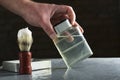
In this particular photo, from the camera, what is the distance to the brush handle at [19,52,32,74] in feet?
3.82

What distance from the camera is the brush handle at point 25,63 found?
1165 millimetres

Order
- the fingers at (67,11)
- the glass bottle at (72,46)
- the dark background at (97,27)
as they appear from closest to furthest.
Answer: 1. the glass bottle at (72,46)
2. the fingers at (67,11)
3. the dark background at (97,27)

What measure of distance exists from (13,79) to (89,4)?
2.81m

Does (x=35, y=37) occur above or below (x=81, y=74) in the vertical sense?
below

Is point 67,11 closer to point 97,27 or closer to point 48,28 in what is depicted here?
point 48,28

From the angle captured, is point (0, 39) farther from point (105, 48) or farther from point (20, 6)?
point (20, 6)

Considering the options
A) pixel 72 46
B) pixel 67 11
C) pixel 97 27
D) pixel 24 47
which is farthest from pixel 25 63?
pixel 97 27

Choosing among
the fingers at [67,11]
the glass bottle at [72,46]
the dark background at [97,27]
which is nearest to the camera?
the glass bottle at [72,46]

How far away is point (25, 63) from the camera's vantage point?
1166 millimetres

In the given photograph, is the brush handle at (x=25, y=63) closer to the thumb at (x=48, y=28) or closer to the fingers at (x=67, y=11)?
the thumb at (x=48, y=28)

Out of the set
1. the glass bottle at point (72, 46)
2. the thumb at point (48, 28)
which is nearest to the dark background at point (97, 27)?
the thumb at point (48, 28)

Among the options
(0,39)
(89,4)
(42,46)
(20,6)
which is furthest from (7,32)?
(20,6)

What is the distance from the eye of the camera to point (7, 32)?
13.3ft

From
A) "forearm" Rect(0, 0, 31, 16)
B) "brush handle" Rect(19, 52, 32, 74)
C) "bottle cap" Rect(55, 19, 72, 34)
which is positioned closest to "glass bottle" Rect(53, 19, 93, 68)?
"bottle cap" Rect(55, 19, 72, 34)
